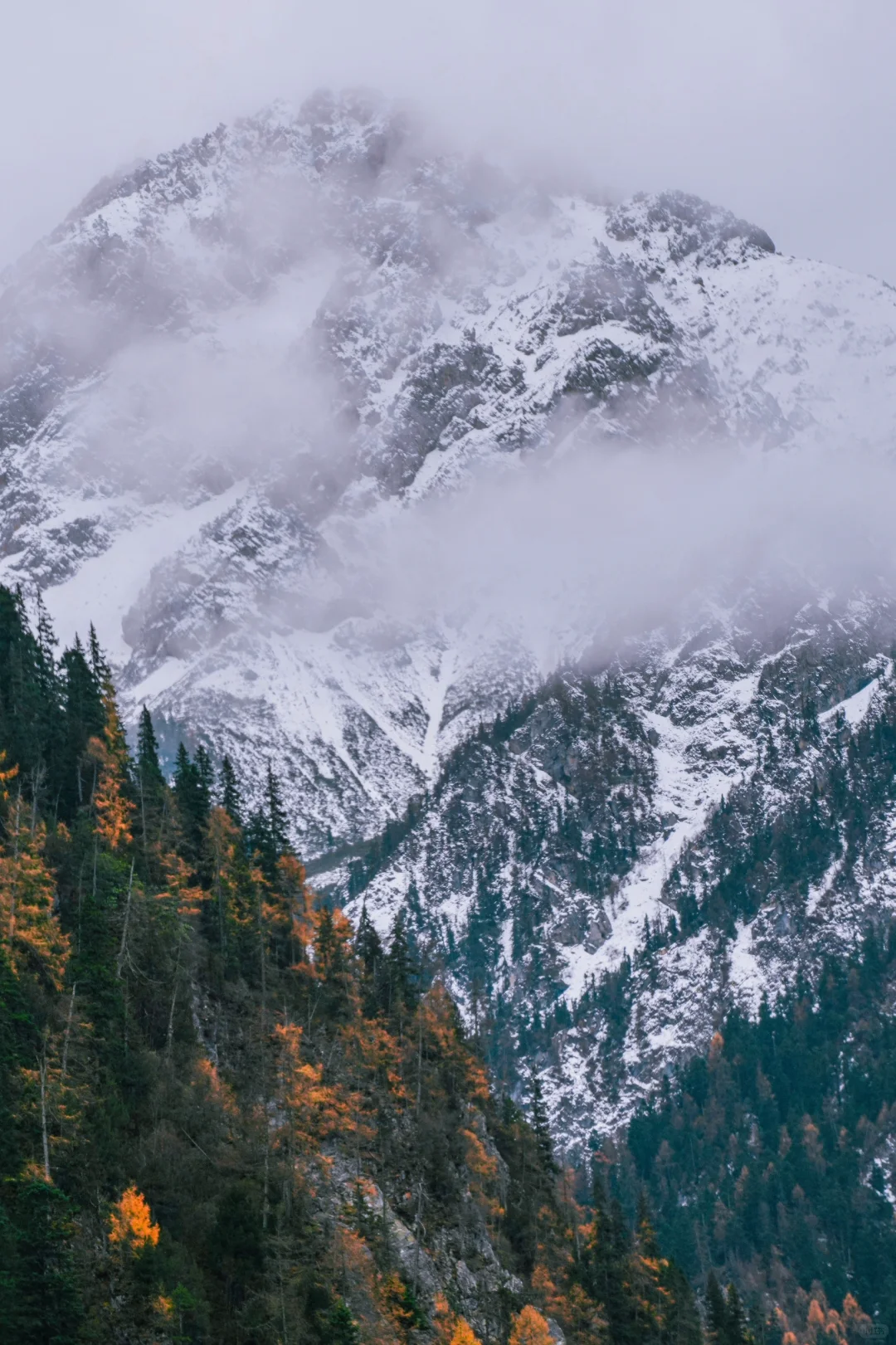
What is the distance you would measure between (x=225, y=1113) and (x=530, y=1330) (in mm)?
25715

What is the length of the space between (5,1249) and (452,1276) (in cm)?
4156

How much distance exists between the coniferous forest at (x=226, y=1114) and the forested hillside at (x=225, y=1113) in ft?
0.57

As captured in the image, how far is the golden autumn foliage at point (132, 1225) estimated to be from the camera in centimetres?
6806

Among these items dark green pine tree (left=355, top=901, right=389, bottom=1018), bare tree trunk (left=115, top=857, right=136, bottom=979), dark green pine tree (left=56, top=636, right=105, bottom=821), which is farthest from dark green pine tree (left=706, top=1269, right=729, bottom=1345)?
bare tree trunk (left=115, top=857, right=136, bottom=979)

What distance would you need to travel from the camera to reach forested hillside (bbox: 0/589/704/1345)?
69.5 m

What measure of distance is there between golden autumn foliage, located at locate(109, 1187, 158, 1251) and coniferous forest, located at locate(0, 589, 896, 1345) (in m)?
0.22

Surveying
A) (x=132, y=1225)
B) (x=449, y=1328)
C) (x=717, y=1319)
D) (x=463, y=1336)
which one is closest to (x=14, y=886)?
(x=132, y=1225)

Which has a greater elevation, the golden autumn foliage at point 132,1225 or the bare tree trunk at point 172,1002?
the bare tree trunk at point 172,1002

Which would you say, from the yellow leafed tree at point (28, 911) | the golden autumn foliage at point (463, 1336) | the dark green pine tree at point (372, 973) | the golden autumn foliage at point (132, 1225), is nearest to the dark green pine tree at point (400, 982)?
the dark green pine tree at point (372, 973)

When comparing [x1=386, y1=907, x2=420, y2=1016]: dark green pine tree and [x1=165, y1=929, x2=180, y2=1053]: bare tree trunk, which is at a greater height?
[x1=386, y1=907, x2=420, y2=1016]: dark green pine tree

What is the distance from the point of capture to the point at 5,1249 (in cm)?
6059

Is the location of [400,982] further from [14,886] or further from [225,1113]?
[14,886]

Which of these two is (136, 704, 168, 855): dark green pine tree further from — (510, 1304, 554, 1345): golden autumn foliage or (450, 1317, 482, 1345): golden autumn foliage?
(510, 1304, 554, 1345): golden autumn foliage

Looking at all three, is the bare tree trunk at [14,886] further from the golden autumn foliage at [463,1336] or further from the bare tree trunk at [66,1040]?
the golden autumn foliage at [463,1336]
